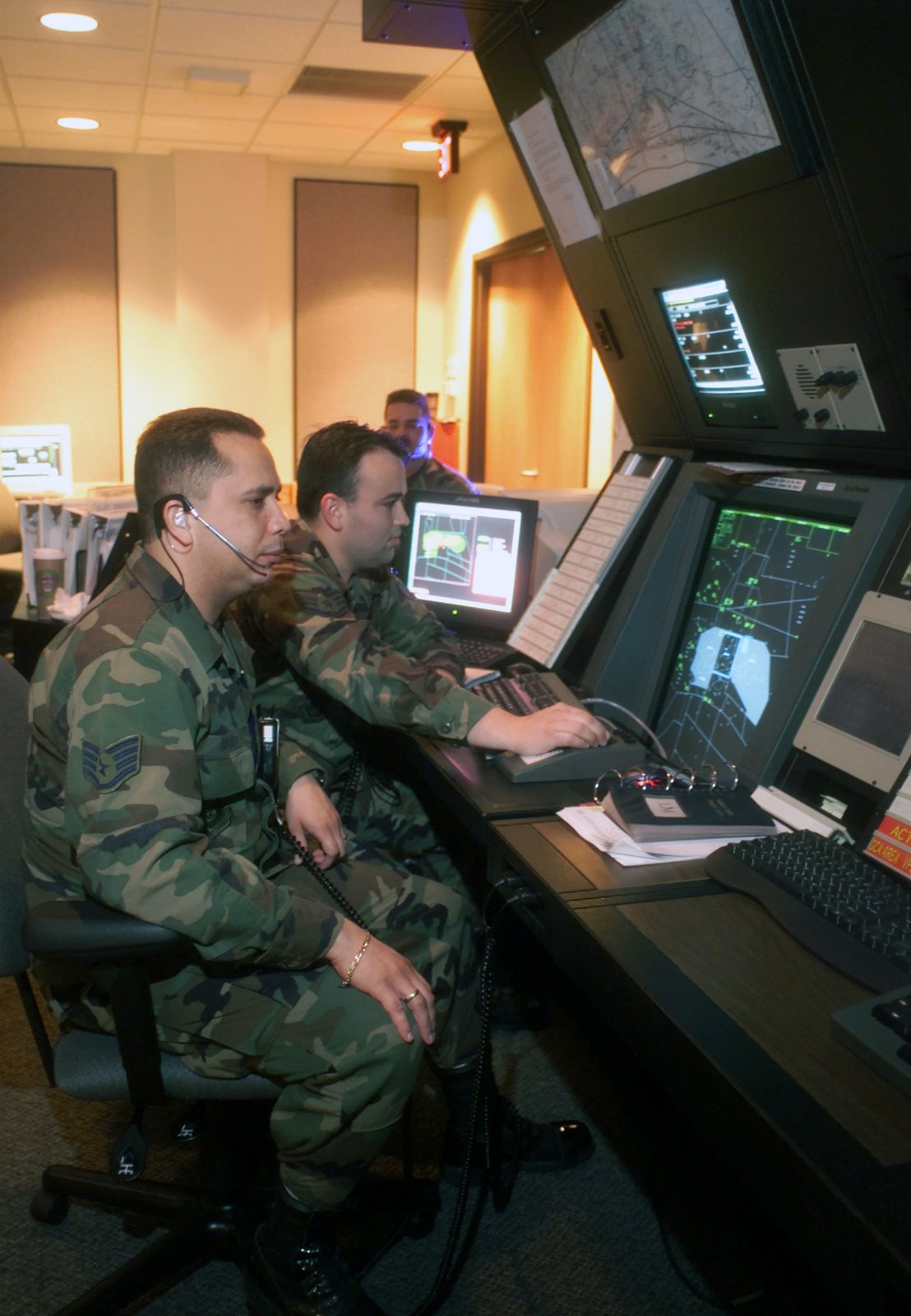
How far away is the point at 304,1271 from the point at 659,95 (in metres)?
1.71

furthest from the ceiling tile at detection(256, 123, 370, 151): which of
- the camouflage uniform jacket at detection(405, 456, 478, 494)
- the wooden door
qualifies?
the camouflage uniform jacket at detection(405, 456, 478, 494)

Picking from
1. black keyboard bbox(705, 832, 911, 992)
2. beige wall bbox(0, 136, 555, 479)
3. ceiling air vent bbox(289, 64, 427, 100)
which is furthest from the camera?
beige wall bbox(0, 136, 555, 479)

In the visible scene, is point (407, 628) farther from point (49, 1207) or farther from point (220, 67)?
point (220, 67)

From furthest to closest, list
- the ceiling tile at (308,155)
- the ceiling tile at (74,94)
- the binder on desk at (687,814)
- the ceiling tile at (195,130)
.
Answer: the ceiling tile at (308,155) < the ceiling tile at (195,130) < the ceiling tile at (74,94) < the binder on desk at (687,814)

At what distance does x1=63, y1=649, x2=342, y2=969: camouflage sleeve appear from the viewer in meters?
1.29

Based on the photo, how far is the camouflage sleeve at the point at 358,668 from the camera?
1.82m

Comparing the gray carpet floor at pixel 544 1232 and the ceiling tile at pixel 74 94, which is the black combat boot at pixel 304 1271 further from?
the ceiling tile at pixel 74 94

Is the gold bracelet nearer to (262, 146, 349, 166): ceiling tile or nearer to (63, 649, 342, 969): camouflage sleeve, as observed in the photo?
(63, 649, 342, 969): camouflage sleeve

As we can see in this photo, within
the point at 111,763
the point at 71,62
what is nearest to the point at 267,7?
the point at 71,62

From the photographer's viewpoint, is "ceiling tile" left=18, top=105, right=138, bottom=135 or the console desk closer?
the console desk

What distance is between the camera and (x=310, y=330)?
274 inches

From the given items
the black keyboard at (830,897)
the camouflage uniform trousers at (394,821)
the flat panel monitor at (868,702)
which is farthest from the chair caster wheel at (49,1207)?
the flat panel monitor at (868,702)

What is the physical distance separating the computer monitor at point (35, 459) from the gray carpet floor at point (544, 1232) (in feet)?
12.3

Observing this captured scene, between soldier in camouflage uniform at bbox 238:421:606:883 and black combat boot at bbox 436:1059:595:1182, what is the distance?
425mm
